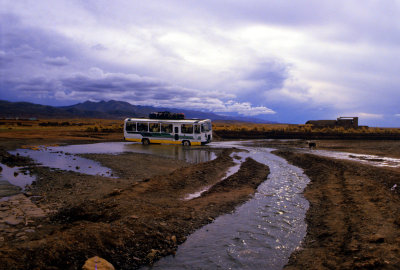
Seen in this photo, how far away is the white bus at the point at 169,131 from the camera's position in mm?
30719

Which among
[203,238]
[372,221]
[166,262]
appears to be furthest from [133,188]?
[372,221]

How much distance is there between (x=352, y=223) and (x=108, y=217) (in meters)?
6.47

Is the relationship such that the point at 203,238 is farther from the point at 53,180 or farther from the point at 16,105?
the point at 16,105

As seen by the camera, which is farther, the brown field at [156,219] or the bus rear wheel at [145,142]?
the bus rear wheel at [145,142]

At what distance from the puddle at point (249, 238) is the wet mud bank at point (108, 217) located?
34cm

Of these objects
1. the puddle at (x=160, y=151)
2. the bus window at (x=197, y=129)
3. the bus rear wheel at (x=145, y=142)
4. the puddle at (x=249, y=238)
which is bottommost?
the puddle at (x=249, y=238)

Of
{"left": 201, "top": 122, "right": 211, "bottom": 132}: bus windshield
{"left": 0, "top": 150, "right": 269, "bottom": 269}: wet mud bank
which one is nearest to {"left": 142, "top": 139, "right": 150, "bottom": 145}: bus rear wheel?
{"left": 201, "top": 122, "right": 211, "bottom": 132}: bus windshield

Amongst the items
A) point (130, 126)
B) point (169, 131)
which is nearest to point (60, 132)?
point (130, 126)

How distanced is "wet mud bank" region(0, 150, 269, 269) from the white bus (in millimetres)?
17363

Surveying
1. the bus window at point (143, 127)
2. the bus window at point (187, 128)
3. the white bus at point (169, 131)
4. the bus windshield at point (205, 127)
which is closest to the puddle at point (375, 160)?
the bus windshield at point (205, 127)

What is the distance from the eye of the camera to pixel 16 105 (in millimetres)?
189625

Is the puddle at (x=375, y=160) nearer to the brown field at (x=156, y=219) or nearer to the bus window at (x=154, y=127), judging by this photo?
the brown field at (x=156, y=219)

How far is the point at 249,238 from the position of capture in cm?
710

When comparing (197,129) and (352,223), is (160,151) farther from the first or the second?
(352,223)
